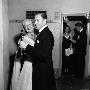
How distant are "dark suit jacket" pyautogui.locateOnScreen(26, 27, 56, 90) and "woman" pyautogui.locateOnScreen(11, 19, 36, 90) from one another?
0.09 m

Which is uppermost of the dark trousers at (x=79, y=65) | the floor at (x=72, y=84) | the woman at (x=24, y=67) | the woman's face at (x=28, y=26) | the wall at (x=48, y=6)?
the wall at (x=48, y=6)

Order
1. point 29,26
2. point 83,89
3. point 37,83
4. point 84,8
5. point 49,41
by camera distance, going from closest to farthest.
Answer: point 49,41
point 37,83
point 29,26
point 83,89
point 84,8

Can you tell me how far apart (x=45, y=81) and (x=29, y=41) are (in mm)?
654

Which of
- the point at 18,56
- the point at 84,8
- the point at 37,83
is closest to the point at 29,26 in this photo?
the point at 18,56

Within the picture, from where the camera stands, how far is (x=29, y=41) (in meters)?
2.77

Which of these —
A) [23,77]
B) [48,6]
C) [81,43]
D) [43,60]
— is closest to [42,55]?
[43,60]

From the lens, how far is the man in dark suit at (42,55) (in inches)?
104

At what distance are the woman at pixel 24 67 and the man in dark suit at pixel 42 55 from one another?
0.09 meters

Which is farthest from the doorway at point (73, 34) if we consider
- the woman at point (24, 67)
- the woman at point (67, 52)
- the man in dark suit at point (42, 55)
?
the man in dark suit at point (42, 55)

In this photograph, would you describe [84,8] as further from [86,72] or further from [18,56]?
[18,56]

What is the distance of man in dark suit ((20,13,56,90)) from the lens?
2.64 m

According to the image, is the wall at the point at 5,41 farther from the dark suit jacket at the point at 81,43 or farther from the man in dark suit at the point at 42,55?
the dark suit jacket at the point at 81,43

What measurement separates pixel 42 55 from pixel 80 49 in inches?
134

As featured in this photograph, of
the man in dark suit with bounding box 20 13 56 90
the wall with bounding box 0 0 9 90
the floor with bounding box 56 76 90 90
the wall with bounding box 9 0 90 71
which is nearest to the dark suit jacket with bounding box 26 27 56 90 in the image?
the man in dark suit with bounding box 20 13 56 90
